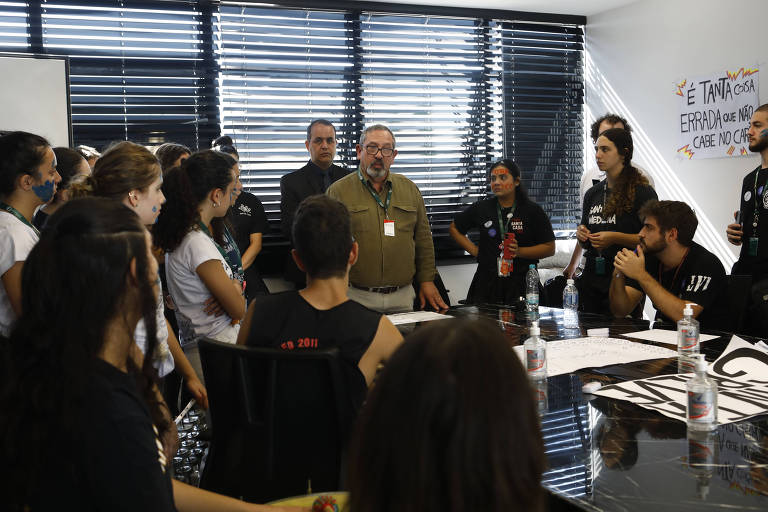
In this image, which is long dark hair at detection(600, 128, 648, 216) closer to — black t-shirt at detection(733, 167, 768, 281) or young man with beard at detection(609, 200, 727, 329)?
black t-shirt at detection(733, 167, 768, 281)

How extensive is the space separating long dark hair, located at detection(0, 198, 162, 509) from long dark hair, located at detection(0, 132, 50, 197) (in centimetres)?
124

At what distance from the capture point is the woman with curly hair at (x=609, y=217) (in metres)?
3.79

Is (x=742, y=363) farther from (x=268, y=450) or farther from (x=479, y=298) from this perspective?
(x=479, y=298)

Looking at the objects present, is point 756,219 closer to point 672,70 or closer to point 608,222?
point 608,222

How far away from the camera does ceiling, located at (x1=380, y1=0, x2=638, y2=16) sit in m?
5.66

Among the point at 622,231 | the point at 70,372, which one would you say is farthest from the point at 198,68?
the point at 70,372

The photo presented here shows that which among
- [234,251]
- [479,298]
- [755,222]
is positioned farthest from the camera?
[479,298]

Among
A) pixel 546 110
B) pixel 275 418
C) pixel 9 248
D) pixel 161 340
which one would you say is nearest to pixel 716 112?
pixel 546 110

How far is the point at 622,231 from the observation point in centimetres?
383

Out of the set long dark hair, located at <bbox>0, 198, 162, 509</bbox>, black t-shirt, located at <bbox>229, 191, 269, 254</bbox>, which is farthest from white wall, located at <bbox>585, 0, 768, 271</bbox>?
long dark hair, located at <bbox>0, 198, 162, 509</bbox>

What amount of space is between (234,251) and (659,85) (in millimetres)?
4211

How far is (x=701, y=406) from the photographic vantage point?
A: 1559 mm

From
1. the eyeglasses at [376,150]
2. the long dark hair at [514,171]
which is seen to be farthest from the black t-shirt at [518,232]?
the eyeglasses at [376,150]

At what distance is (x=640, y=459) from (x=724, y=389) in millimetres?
624
